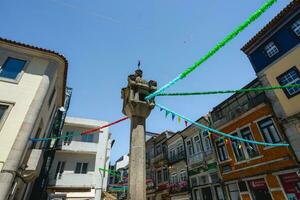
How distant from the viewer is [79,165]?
1762 cm

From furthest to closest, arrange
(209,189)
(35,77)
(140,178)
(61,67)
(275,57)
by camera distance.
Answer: (209,189) → (275,57) → (61,67) → (35,77) → (140,178)

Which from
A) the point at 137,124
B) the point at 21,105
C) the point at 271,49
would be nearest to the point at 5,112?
the point at 21,105

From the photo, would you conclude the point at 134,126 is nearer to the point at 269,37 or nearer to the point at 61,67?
the point at 61,67

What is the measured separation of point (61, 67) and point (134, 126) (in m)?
9.95

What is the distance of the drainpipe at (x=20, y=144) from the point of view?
7305mm

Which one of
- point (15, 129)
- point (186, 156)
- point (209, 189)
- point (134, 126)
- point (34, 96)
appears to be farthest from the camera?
point (186, 156)

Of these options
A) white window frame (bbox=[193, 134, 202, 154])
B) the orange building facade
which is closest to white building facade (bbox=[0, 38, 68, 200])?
the orange building facade

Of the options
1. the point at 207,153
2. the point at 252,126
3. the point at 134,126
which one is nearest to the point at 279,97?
the point at 252,126

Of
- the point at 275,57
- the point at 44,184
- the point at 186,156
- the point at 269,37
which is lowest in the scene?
the point at 44,184

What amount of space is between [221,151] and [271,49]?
9.45 m

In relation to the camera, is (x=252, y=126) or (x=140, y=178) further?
(x=252, y=126)

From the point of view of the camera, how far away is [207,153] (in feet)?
58.8

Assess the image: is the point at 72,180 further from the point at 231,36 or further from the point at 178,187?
the point at 231,36

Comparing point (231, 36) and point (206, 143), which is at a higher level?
point (206, 143)
